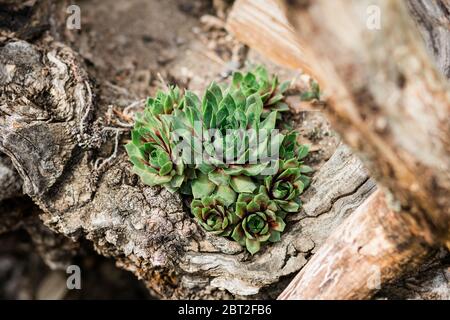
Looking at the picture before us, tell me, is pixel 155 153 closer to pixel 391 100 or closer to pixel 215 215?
pixel 215 215

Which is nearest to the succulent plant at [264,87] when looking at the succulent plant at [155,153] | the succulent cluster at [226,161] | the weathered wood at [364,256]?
the succulent cluster at [226,161]

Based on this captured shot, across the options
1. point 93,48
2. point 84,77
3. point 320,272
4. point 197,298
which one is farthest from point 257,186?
point 93,48

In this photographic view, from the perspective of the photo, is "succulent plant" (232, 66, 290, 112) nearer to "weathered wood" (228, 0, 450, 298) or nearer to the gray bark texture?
the gray bark texture

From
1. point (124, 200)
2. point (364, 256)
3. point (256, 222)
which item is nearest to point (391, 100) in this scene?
point (364, 256)

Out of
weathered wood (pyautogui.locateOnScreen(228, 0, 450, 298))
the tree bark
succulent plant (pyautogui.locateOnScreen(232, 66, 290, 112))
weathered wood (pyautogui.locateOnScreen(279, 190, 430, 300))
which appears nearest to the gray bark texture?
the tree bark

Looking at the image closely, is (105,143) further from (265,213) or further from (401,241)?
(401,241)

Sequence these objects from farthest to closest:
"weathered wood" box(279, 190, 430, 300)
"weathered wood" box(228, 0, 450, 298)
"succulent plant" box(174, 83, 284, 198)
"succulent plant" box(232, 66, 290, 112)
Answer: "succulent plant" box(232, 66, 290, 112)
"succulent plant" box(174, 83, 284, 198)
"weathered wood" box(279, 190, 430, 300)
"weathered wood" box(228, 0, 450, 298)
